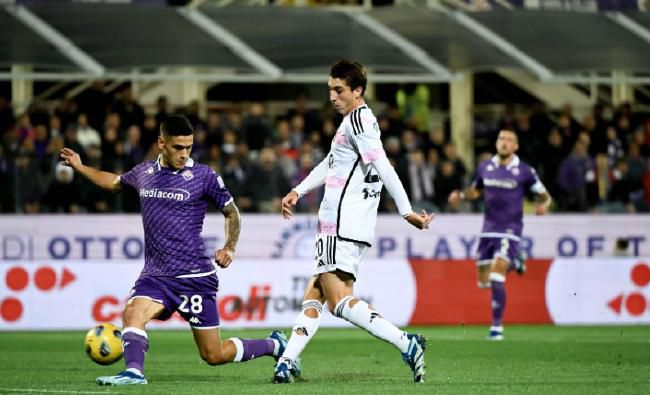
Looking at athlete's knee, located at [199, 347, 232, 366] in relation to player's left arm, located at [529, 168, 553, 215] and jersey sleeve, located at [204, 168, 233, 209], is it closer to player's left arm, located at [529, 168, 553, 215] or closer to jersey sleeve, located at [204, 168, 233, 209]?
jersey sleeve, located at [204, 168, 233, 209]

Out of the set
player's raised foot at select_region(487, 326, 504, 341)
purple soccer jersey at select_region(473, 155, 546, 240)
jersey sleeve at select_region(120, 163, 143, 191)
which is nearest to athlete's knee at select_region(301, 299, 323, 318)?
jersey sleeve at select_region(120, 163, 143, 191)

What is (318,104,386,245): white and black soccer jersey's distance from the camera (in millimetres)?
10641

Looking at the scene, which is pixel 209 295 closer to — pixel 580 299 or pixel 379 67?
pixel 580 299

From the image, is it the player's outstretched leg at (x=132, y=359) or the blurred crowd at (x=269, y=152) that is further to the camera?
the blurred crowd at (x=269, y=152)

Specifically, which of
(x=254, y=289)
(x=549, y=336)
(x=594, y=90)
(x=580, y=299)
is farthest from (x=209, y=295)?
(x=594, y=90)

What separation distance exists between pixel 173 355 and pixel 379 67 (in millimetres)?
11043

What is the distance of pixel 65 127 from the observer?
22.7 metres

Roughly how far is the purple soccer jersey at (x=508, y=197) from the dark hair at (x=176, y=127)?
8.13 m

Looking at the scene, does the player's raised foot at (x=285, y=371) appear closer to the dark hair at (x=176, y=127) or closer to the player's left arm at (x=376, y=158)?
the player's left arm at (x=376, y=158)

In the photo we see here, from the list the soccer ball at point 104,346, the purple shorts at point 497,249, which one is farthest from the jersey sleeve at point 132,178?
the purple shorts at point 497,249

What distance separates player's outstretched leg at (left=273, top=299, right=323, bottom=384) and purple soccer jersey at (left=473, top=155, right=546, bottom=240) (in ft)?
23.8

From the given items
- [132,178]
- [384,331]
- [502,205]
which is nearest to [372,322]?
[384,331]

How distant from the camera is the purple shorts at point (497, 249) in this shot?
696 inches

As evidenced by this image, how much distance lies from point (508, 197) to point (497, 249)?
25.8 inches
